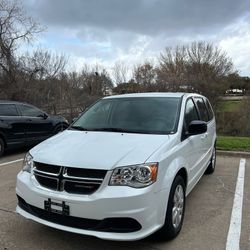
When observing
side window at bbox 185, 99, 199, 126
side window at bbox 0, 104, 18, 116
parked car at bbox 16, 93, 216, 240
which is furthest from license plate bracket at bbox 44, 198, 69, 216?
side window at bbox 0, 104, 18, 116

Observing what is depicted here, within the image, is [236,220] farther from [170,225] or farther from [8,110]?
[8,110]

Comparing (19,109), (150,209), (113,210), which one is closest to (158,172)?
(150,209)

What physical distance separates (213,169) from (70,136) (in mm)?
3862

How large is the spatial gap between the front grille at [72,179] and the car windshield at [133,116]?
1.17m

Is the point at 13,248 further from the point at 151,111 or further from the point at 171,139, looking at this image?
the point at 151,111

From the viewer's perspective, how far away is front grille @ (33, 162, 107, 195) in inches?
132

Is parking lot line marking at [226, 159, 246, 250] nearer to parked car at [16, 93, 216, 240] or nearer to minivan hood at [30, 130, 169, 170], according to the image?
parked car at [16, 93, 216, 240]

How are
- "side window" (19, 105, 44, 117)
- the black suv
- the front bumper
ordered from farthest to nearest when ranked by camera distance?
1. "side window" (19, 105, 44, 117)
2. the black suv
3. the front bumper

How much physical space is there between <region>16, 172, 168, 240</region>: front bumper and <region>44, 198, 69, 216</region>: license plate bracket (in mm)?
38

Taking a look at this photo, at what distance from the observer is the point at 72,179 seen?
3.43 m

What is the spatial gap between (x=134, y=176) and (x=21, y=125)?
6.97 m

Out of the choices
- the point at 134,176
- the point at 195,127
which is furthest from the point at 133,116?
the point at 134,176

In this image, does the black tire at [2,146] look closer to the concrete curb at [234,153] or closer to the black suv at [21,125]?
the black suv at [21,125]

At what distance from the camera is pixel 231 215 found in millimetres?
4695
